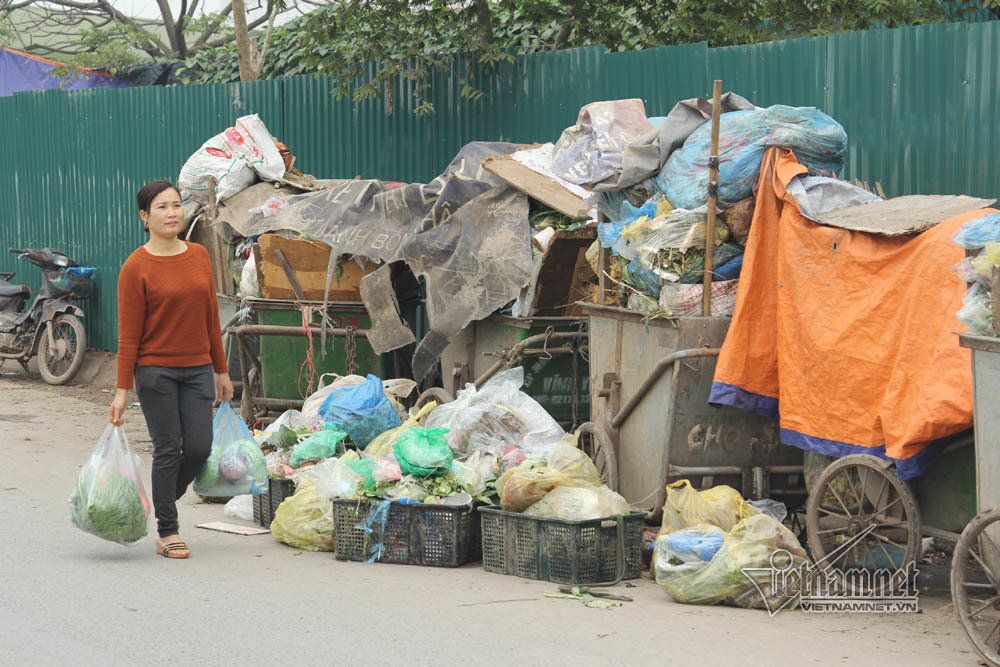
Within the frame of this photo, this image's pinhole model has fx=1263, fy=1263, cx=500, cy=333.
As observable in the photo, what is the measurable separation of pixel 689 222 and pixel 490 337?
7.62 feet

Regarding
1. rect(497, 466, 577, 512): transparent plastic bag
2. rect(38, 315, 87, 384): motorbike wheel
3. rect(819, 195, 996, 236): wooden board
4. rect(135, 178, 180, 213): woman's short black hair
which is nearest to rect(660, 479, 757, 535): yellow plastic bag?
rect(497, 466, 577, 512): transparent plastic bag

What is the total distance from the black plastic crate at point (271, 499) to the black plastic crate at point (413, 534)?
0.78m

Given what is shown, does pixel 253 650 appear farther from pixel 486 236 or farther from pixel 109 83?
pixel 109 83

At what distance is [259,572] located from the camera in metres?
6.21

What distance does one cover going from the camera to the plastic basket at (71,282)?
14.5 meters

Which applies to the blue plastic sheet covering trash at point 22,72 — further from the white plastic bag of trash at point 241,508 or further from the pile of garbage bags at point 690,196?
the pile of garbage bags at point 690,196

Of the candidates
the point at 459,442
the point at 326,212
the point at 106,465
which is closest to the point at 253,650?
the point at 106,465

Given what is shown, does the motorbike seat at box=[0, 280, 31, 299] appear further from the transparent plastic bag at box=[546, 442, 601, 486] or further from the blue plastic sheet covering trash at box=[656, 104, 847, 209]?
the blue plastic sheet covering trash at box=[656, 104, 847, 209]

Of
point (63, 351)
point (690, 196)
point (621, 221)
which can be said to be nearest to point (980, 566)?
point (690, 196)

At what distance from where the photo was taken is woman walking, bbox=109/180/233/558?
6328 mm

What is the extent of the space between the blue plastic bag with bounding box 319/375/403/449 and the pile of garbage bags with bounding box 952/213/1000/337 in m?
4.05

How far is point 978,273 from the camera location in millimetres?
4895

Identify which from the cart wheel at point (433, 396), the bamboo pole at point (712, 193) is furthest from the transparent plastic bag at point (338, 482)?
the bamboo pole at point (712, 193)

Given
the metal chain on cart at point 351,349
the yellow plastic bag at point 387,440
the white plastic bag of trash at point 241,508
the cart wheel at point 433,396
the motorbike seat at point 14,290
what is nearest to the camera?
the yellow plastic bag at point 387,440
